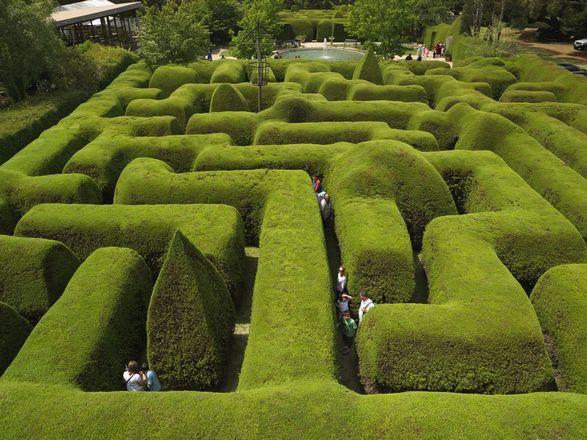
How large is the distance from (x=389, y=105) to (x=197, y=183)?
13.1 meters

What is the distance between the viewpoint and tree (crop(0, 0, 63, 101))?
26078 mm

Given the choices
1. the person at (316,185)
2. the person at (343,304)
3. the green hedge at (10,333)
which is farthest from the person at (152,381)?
the person at (316,185)

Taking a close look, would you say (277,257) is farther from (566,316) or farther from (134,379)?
(566,316)

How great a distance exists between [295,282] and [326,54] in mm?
46984

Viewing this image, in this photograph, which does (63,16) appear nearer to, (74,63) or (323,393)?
(74,63)

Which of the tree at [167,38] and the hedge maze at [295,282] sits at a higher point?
the tree at [167,38]

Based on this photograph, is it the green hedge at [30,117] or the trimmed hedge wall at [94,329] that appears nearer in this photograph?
the trimmed hedge wall at [94,329]

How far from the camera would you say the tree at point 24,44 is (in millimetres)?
26078

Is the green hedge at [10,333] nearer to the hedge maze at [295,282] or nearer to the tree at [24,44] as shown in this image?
the hedge maze at [295,282]

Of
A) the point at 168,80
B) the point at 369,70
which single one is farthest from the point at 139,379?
the point at 369,70

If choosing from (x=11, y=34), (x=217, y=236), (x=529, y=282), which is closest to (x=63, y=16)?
(x=11, y=34)

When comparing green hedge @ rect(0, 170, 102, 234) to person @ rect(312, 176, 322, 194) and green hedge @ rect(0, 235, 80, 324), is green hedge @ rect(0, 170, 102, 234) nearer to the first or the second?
green hedge @ rect(0, 235, 80, 324)

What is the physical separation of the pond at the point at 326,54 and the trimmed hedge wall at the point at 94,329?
44324mm

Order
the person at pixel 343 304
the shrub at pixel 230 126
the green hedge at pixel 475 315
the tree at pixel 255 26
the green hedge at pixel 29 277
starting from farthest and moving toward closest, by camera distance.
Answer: the tree at pixel 255 26 < the shrub at pixel 230 126 < the person at pixel 343 304 < the green hedge at pixel 29 277 < the green hedge at pixel 475 315
